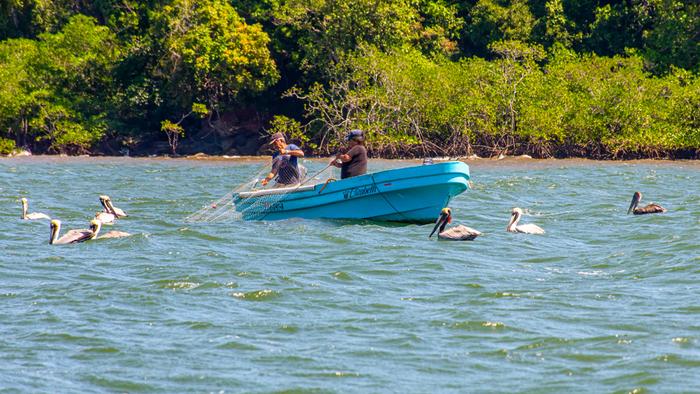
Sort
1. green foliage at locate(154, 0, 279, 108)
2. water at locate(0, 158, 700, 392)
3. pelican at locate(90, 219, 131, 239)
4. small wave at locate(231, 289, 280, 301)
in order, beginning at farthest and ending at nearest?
1. green foliage at locate(154, 0, 279, 108)
2. pelican at locate(90, 219, 131, 239)
3. small wave at locate(231, 289, 280, 301)
4. water at locate(0, 158, 700, 392)

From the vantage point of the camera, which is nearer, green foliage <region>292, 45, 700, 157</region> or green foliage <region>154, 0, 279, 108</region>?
green foliage <region>292, 45, 700, 157</region>

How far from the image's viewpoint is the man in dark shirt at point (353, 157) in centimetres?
1953

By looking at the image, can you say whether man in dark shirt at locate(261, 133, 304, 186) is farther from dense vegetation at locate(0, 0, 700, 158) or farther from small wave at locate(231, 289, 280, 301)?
dense vegetation at locate(0, 0, 700, 158)

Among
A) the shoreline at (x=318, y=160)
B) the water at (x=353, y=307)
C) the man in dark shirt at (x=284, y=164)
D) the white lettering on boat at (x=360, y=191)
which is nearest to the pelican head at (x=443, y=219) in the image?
the water at (x=353, y=307)

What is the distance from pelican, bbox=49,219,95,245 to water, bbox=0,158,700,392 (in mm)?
283

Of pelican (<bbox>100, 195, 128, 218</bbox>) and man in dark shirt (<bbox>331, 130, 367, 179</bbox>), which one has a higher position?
man in dark shirt (<bbox>331, 130, 367, 179</bbox>)

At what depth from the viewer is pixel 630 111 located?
38812 millimetres

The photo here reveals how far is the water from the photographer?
32.9ft

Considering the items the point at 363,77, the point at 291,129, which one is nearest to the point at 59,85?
the point at 291,129

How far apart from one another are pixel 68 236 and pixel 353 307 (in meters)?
7.15

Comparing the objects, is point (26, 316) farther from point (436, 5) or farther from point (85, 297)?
point (436, 5)

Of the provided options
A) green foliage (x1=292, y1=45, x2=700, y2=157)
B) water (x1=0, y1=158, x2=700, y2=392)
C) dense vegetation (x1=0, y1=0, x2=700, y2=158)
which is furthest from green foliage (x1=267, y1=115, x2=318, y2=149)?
→ water (x1=0, y1=158, x2=700, y2=392)

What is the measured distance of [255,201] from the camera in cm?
2055

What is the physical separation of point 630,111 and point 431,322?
28.7 metres
